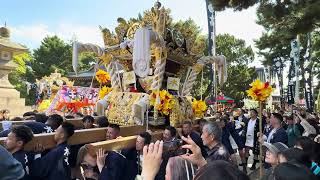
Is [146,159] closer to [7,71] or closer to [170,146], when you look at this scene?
[170,146]

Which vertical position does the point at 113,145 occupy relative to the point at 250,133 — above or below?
above

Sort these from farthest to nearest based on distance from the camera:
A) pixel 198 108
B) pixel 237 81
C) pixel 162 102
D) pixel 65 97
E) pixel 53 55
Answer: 1. pixel 53 55
2. pixel 237 81
3. pixel 65 97
4. pixel 198 108
5. pixel 162 102

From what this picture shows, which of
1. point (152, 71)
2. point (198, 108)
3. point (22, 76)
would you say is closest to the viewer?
point (152, 71)

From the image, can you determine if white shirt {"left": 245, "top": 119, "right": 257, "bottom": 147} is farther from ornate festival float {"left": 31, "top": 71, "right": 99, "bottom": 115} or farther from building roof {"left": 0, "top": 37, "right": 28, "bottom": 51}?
building roof {"left": 0, "top": 37, "right": 28, "bottom": 51}

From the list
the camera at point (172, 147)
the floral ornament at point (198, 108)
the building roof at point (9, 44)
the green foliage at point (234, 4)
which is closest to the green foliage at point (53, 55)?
the building roof at point (9, 44)

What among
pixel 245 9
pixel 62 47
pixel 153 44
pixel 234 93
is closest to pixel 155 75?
pixel 153 44

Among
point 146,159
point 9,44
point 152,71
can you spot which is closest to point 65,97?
point 9,44

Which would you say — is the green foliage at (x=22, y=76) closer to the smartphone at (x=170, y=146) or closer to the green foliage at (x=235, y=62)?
the green foliage at (x=235, y=62)

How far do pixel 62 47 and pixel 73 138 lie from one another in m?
35.0

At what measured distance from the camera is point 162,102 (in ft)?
21.3

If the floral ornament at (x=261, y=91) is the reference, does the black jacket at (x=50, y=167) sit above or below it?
below

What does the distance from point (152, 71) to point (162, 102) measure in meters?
1.03

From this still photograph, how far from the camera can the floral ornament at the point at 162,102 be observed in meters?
6.47

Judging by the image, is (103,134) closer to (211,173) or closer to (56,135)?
(56,135)
